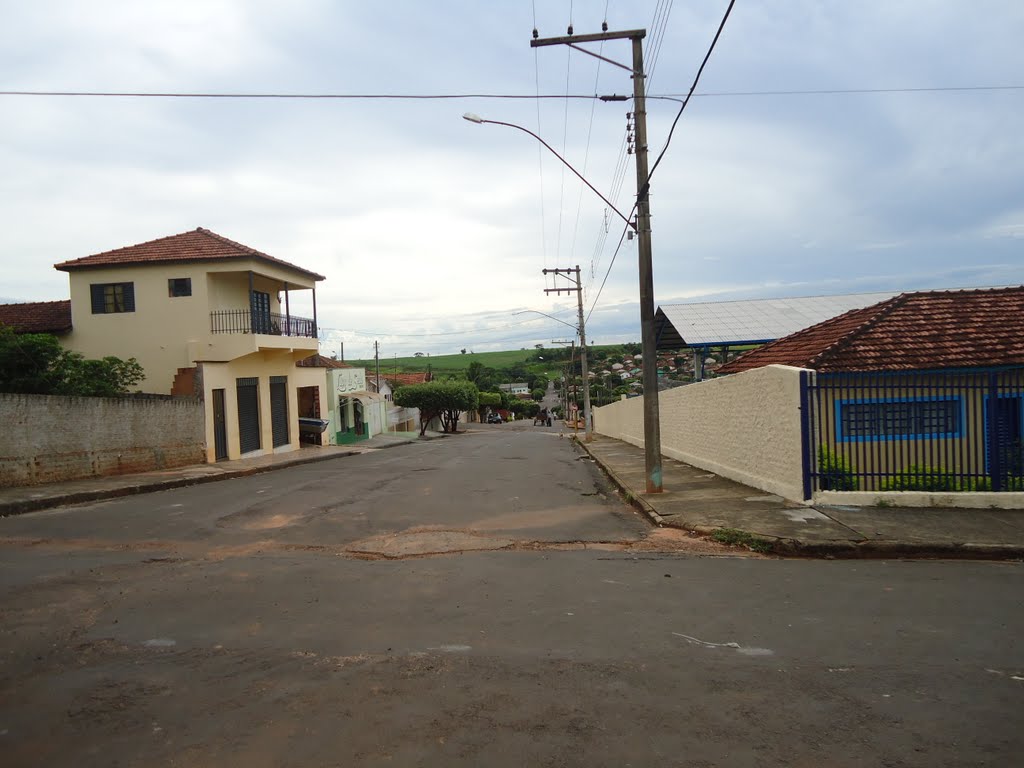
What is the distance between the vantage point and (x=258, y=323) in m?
25.1

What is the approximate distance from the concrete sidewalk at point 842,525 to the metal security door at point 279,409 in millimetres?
18926

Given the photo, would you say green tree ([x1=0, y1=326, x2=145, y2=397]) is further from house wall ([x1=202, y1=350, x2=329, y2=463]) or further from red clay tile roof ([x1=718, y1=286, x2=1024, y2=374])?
red clay tile roof ([x1=718, y1=286, x2=1024, y2=374])

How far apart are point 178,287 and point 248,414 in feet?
15.8

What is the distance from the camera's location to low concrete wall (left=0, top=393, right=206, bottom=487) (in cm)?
1429

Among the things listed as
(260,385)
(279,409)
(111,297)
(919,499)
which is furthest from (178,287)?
(919,499)

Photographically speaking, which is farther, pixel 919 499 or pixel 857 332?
pixel 857 332

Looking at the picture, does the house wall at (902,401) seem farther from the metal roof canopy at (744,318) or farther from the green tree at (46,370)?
the green tree at (46,370)

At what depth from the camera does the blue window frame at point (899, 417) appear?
11.1 m

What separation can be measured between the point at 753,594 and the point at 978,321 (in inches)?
399

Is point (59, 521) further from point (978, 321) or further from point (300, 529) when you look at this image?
point (978, 321)

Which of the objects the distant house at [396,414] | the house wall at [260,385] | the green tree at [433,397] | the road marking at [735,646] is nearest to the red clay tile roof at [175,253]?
the house wall at [260,385]

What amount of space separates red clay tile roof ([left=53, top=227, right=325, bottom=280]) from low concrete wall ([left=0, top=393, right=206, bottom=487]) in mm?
4868

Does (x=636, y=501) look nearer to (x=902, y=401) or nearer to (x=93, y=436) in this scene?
(x=902, y=401)

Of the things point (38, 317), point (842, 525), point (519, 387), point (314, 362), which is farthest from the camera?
point (519, 387)
